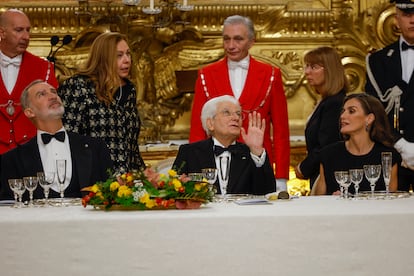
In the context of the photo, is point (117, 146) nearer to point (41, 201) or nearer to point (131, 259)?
point (41, 201)

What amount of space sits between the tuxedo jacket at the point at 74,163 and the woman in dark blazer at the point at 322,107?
3.77 feet

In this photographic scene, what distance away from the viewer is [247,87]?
17.7ft

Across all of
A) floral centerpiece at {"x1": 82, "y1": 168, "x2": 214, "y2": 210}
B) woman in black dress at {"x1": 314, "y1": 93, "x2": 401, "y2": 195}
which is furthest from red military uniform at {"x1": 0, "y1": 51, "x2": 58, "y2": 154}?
floral centerpiece at {"x1": 82, "y1": 168, "x2": 214, "y2": 210}

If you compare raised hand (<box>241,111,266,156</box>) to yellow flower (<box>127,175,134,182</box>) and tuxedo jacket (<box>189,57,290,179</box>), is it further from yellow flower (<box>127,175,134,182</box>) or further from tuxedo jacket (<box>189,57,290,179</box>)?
yellow flower (<box>127,175,134,182</box>)

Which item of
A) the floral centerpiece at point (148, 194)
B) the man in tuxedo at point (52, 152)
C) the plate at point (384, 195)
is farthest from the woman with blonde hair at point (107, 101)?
the plate at point (384, 195)

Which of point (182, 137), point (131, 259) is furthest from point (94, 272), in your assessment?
point (182, 137)

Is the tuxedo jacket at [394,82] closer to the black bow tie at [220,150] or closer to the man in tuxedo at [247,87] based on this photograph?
the man in tuxedo at [247,87]

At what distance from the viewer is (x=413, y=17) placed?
210 inches

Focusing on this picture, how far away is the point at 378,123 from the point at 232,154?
0.76 metres

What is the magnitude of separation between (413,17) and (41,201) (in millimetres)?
2422

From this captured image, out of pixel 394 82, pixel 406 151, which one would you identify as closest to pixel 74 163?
pixel 406 151

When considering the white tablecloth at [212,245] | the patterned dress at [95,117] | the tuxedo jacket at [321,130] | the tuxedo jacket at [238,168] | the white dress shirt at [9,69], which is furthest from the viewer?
the white dress shirt at [9,69]

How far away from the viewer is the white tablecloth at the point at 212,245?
339 centimetres

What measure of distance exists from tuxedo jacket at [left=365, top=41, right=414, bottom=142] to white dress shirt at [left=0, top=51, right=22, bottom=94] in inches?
79.8
